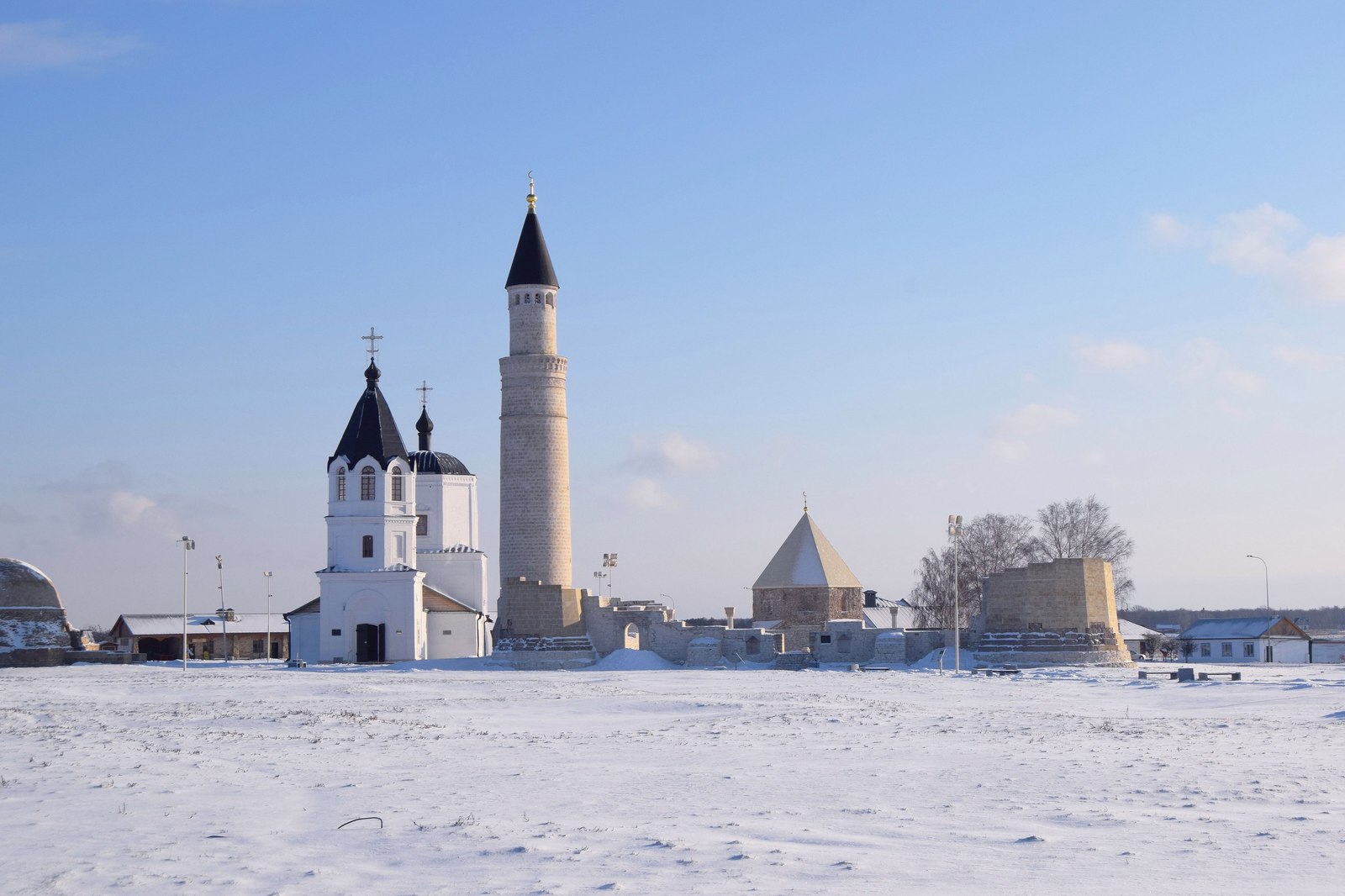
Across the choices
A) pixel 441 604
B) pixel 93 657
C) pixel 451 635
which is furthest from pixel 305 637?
pixel 93 657

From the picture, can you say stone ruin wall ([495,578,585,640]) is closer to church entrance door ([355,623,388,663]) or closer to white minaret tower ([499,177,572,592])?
white minaret tower ([499,177,572,592])

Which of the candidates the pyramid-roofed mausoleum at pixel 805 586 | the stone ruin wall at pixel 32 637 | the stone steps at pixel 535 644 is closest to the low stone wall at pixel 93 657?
the stone ruin wall at pixel 32 637

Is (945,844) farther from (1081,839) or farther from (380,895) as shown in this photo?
(380,895)

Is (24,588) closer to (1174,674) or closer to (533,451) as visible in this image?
(533,451)

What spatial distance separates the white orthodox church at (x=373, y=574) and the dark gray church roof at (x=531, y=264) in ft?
21.2

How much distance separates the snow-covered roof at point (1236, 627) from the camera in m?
61.3

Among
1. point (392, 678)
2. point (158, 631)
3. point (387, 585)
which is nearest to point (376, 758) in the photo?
point (392, 678)

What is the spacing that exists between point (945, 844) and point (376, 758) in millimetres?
8082

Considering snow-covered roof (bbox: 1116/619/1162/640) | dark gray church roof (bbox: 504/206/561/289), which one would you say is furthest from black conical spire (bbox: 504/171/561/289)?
snow-covered roof (bbox: 1116/619/1162/640)

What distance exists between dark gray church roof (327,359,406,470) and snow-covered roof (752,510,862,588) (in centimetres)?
1473

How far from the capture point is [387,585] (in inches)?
1922

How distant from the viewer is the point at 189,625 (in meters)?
69.3

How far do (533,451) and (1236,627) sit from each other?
34597mm

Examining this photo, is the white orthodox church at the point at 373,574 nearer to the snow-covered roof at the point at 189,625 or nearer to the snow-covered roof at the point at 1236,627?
the snow-covered roof at the point at 189,625
